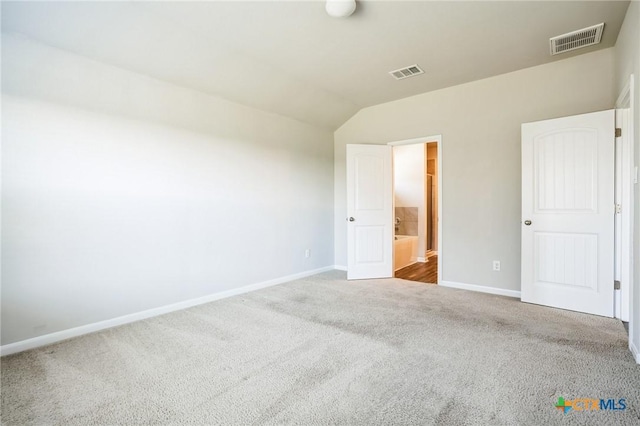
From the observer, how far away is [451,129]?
161 inches

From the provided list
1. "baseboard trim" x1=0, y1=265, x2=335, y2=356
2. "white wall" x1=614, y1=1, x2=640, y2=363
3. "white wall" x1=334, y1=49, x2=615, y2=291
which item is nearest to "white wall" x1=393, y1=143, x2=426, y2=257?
"white wall" x1=334, y1=49, x2=615, y2=291

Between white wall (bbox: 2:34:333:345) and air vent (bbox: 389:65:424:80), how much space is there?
1739 millimetres

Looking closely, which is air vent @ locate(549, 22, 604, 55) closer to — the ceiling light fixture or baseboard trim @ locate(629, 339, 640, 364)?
the ceiling light fixture

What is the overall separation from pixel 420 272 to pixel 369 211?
1.45 metres

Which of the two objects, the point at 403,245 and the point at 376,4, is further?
the point at 403,245

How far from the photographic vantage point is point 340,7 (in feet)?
7.77

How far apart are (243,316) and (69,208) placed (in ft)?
5.87

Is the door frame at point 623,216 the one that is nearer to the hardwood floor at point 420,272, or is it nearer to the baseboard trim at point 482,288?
the baseboard trim at point 482,288

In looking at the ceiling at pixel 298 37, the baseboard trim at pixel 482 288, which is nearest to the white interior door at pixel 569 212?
the baseboard trim at pixel 482 288

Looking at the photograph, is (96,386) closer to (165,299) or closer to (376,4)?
(165,299)

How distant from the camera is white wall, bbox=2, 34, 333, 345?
93.6 inches

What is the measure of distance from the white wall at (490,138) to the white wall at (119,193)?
7.66ft

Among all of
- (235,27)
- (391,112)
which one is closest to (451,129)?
(391,112)

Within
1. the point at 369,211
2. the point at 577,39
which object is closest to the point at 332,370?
the point at 369,211
